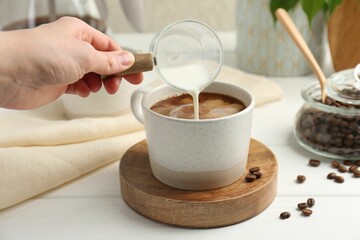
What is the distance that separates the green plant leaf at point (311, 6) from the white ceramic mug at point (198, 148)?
46cm

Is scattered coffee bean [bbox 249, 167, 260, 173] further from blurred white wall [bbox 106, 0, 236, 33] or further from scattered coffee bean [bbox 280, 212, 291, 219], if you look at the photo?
blurred white wall [bbox 106, 0, 236, 33]

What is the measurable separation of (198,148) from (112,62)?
173 millimetres

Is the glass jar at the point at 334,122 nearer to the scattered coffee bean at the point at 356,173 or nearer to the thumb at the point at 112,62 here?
Answer: the scattered coffee bean at the point at 356,173

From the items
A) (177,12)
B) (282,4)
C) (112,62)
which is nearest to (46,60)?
(112,62)

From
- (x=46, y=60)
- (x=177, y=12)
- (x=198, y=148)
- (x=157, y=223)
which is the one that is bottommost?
(x=177, y=12)

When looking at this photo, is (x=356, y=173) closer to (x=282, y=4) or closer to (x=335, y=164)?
(x=335, y=164)

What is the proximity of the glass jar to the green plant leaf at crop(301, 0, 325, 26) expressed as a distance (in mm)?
251

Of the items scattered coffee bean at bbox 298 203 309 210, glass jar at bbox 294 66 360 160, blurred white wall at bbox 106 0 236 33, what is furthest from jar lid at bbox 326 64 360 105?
blurred white wall at bbox 106 0 236 33

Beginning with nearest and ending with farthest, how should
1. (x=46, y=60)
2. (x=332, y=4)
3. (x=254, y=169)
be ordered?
(x=46, y=60)
(x=254, y=169)
(x=332, y=4)

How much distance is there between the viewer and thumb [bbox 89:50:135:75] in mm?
859

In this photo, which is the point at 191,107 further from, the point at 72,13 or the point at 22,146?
the point at 72,13

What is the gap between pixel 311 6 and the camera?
127 centimetres

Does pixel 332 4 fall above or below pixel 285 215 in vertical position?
above

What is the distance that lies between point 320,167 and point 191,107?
0.79 ft
